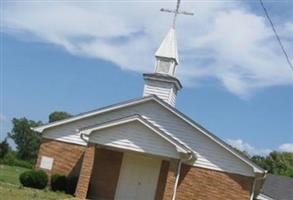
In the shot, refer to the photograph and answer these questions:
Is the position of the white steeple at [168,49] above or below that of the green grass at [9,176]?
above

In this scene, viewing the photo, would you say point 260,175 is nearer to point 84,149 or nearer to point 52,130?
point 84,149

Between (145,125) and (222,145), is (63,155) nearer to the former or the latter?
(145,125)

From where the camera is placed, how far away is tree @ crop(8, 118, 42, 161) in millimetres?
85000

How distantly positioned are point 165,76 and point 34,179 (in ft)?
30.5

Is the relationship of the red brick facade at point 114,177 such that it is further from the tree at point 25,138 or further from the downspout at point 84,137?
the tree at point 25,138

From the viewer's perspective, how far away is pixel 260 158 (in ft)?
246

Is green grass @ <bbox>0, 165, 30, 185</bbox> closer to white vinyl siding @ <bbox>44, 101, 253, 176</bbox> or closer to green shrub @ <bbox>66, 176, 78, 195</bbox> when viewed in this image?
green shrub @ <bbox>66, 176, 78, 195</bbox>

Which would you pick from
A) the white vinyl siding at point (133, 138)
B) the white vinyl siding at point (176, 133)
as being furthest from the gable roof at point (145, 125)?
the white vinyl siding at point (176, 133)

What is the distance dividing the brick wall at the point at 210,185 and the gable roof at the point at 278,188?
5869mm

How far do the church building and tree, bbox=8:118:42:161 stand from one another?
183ft

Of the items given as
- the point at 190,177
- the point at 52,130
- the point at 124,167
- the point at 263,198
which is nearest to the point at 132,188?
the point at 124,167

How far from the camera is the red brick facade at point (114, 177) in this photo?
84.1 ft

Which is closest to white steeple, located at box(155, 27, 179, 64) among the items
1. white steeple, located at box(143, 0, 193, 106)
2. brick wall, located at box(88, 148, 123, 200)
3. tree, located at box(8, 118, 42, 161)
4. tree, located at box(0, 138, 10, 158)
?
white steeple, located at box(143, 0, 193, 106)

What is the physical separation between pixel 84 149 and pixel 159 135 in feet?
14.5
